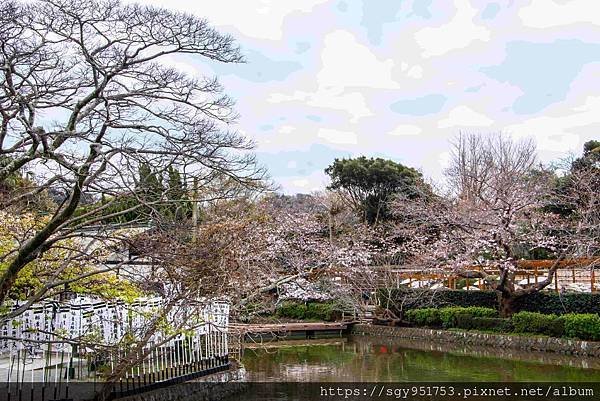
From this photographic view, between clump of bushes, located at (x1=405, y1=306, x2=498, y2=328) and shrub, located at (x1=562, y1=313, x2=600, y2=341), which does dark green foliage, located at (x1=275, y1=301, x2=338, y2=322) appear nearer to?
clump of bushes, located at (x1=405, y1=306, x2=498, y2=328)

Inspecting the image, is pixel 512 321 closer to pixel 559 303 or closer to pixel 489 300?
pixel 559 303

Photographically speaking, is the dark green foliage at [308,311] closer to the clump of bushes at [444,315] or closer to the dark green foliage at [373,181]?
the clump of bushes at [444,315]

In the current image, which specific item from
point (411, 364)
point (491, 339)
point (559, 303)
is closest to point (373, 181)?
point (491, 339)

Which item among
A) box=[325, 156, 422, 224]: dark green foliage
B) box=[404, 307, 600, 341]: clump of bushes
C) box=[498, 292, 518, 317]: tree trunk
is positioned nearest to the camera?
box=[404, 307, 600, 341]: clump of bushes

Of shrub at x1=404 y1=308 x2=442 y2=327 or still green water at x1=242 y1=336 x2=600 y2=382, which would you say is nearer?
still green water at x1=242 y1=336 x2=600 y2=382

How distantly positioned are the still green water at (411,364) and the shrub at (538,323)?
88 cm

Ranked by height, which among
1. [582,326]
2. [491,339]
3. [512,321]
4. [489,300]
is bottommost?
[491,339]

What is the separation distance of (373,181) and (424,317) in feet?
34.5

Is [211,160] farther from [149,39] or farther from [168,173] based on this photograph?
[149,39]

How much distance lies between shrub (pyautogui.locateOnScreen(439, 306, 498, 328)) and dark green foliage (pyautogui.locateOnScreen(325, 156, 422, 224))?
29.5ft

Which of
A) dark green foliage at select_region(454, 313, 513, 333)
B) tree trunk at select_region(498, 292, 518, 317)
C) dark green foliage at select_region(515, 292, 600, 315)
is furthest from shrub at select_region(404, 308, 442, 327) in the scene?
dark green foliage at select_region(515, 292, 600, 315)

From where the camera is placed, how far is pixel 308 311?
2209 centimetres

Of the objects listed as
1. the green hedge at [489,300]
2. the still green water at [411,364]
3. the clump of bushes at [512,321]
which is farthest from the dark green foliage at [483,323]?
the still green water at [411,364]

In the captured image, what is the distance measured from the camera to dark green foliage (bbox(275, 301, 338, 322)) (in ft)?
69.3
